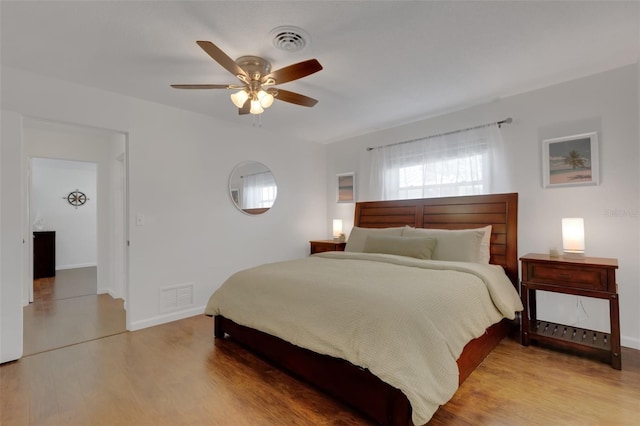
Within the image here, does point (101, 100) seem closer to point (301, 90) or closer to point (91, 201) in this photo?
point (301, 90)

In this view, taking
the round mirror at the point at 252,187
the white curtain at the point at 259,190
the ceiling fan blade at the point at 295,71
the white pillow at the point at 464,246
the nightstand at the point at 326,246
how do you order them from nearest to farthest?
the ceiling fan blade at the point at 295,71
the white pillow at the point at 464,246
the round mirror at the point at 252,187
the white curtain at the point at 259,190
the nightstand at the point at 326,246

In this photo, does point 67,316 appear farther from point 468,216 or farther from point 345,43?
point 468,216

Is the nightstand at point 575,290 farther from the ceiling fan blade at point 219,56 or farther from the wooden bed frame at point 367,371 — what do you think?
the ceiling fan blade at point 219,56

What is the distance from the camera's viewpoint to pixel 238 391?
79.1 inches

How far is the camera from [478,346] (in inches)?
87.7

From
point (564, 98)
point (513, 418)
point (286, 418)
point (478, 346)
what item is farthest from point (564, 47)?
point (286, 418)

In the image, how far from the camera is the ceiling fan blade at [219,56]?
5.72ft

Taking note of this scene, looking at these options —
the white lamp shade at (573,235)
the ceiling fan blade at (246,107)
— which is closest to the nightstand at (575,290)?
the white lamp shade at (573,235)

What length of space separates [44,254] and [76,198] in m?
1.69

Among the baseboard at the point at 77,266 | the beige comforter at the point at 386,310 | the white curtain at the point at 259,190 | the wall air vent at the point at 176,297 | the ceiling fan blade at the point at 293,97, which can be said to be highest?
the ceiling fan blade at the point at 293,97

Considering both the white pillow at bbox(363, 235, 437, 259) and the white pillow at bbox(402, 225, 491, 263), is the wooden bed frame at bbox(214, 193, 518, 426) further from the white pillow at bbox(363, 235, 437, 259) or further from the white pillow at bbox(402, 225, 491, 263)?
the white pillow at bbox(363, 235, 437, 259)

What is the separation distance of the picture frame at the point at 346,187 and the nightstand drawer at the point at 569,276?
259cm

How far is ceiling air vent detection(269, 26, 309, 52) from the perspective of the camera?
2.03 m

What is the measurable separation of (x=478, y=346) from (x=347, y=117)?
9.36 ft
